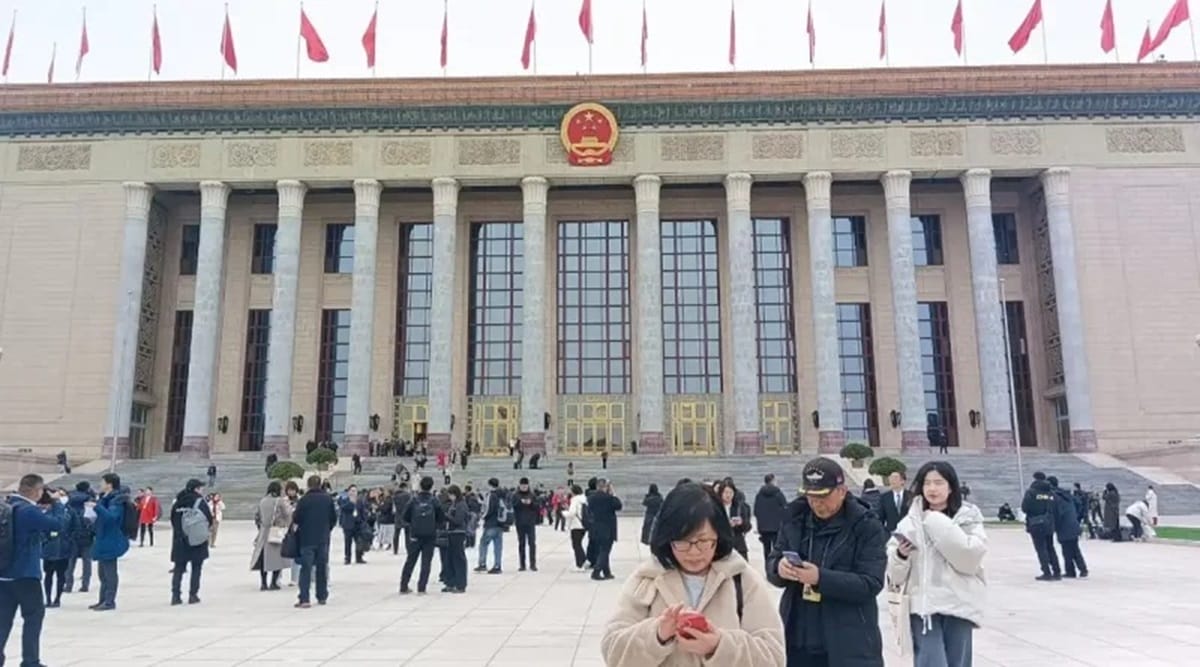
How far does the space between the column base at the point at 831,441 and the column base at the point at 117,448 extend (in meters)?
27.2

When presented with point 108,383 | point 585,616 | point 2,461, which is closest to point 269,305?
point 108,383

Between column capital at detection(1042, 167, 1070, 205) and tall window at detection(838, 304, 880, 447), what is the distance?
846cm

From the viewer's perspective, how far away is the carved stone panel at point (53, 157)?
37719 millimetres

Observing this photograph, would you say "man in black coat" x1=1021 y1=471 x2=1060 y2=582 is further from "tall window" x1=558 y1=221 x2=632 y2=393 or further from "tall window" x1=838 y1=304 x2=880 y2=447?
"tall window" x1=558 y1=221 x2=632 y2=393

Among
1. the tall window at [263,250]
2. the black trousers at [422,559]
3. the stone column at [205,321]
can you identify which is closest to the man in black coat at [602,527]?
the black trousers at [422,559]

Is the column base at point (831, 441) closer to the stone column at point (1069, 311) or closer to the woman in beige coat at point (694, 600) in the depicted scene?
the stone column at point (1069, 311)

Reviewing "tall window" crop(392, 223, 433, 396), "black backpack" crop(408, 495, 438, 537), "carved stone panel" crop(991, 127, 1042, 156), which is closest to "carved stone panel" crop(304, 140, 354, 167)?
"tall window" crop(392, 223, 433, 396)

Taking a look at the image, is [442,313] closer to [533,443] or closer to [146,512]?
[533,443]

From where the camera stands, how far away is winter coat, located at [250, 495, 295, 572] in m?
12.4

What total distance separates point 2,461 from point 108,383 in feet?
15.6

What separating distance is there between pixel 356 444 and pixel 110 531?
24.9 metres

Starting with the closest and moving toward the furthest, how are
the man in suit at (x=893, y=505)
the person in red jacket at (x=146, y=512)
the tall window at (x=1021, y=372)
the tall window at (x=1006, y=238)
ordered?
the man in suit at (x=893, y=505) → the person in red jacket at (x=146, y=512) → the tall window at (x=1021, y=372) → the tall window at (x=1006, y=238)

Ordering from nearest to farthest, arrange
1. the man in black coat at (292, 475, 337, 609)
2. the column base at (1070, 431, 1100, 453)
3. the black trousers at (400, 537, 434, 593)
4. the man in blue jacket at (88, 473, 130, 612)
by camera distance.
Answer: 1. the man in blue jacket at (88, 473, 130, 612)
2. the man in black coat at (292, 475, 337, 609)
3. the black trousers at (400, 537, 434, 593)
4. the column base at (1070, 431, 1100, 453)

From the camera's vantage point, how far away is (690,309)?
133ft
